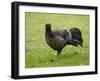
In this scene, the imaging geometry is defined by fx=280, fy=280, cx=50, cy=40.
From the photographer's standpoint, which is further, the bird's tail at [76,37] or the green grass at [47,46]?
the bird's tail at [76,37]

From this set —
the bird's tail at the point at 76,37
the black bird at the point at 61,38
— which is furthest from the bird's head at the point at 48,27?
the bird's tail at the point at 76,37

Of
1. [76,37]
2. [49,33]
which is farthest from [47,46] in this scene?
[76,37]

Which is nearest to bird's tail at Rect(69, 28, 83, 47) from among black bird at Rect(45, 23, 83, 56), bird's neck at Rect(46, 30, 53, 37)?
black bird at Rect(45, 23, 83, 56)

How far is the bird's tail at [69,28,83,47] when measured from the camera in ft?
4.91

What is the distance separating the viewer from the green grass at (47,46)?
139 centimetres

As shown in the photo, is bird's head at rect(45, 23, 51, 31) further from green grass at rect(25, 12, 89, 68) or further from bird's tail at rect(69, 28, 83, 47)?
bird's tail at rect(69, 28, 83, 47)

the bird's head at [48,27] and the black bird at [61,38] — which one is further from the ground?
the bird's head at [48,27]

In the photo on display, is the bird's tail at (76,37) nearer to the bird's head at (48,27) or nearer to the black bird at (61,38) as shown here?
the black bird at (61,38)

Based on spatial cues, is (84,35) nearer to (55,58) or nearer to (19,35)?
(55,58)

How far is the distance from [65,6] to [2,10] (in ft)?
1.07

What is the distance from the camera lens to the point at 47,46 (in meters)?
1.43

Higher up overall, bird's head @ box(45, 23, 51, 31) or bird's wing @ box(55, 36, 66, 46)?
bird's head @ box(45, 23, 51, 31)

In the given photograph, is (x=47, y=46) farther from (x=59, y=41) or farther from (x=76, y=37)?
(x=76, y=37)

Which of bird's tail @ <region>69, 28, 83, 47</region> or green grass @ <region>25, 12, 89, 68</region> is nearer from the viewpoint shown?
green grass @ <region>25, 12, 89, 68</region>
